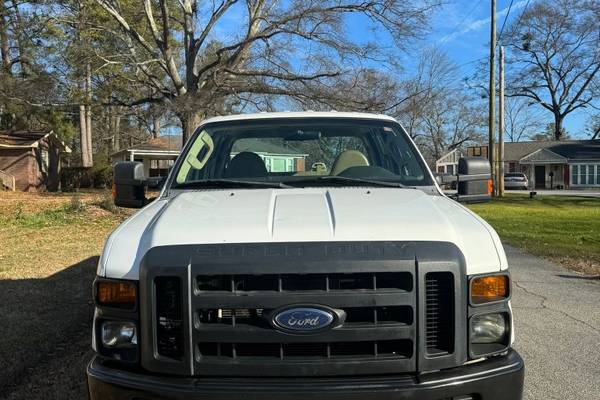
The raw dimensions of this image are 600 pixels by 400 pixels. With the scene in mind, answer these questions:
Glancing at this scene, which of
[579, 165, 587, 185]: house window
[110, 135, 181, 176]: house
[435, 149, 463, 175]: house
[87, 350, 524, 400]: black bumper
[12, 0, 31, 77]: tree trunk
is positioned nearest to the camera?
[87, 350, 524, 400]: black bumper

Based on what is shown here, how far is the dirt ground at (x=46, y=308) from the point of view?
3.96m

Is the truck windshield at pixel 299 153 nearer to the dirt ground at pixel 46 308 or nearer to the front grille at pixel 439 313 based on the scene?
the front grille at pixel 439 313

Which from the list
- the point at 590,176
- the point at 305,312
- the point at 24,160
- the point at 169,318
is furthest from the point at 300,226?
the point at 590,176

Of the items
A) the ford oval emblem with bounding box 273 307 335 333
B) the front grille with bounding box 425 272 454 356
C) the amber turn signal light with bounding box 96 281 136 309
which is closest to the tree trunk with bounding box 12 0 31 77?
the amber turn signal light with bounding box 96 281 136 309

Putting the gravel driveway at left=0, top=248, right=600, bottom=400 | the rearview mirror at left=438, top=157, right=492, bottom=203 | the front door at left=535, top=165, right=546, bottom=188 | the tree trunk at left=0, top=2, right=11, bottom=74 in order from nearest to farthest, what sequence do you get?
the gravel driveway at left=0, top=248, right=600, bottom=400 → the rearview mirror at left=438, top=157, right=492, bottom=203 → the tree trunk at left=0, top=2, right=11, bottom=74 → the front door at left=535, top=165, right=546, bottom=188

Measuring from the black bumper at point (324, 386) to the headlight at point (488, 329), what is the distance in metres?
0.11

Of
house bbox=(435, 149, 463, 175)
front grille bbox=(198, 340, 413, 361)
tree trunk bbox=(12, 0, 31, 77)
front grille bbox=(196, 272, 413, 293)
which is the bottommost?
front grille bbox=(198, 340, 413, 361)

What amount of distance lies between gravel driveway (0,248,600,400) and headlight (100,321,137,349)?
1514 mm

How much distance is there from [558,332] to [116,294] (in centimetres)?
412

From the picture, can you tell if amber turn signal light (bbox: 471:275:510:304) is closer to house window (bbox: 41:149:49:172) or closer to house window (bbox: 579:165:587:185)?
house window (bbox: 41:149:49:172)

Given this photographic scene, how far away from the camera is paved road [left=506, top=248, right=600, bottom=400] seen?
3.84m

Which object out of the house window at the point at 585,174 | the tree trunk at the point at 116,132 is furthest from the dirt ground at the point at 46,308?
the house window at the point at 585,174

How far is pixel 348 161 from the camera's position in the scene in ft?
13.7

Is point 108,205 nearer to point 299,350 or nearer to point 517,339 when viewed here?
point 517,339
